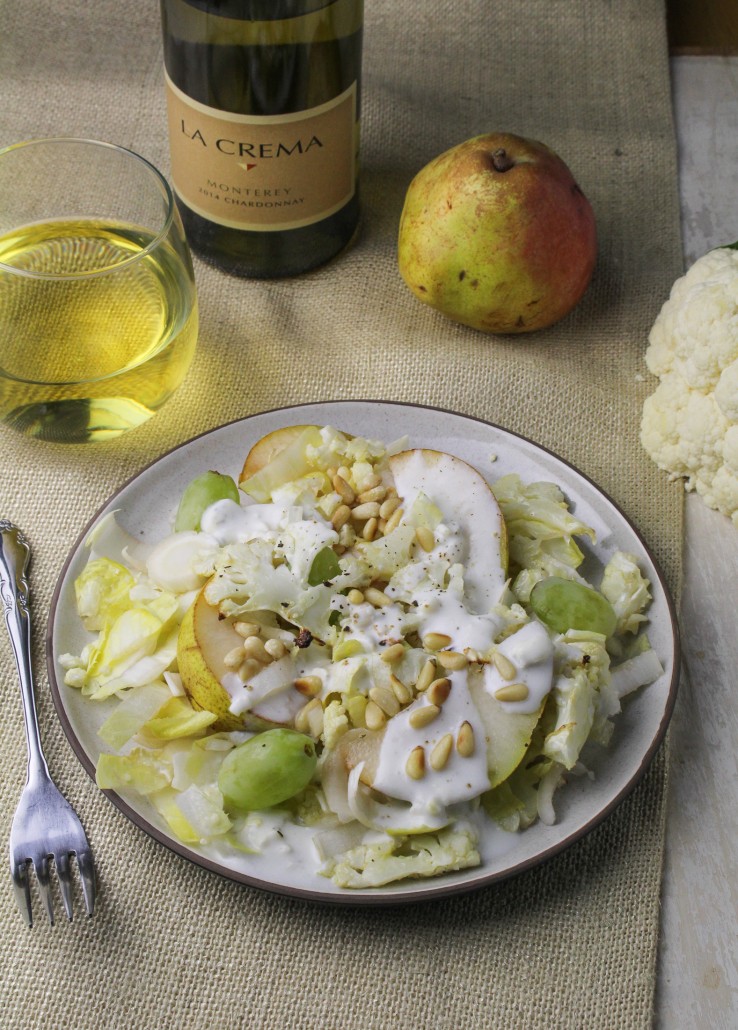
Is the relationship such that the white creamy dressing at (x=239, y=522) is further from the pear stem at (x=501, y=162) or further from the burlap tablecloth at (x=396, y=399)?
the pear stem at (x=501, y=162)

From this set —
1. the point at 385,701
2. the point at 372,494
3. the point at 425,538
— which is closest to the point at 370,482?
the point at 372,494

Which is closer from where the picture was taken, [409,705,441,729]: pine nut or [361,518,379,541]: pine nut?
[409,705,441,729]: pine nut

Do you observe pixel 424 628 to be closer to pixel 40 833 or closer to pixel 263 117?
pixel 40 833

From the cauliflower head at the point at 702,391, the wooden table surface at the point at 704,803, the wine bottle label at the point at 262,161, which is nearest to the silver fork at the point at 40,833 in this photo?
the wooden table surface at the point at 704,803

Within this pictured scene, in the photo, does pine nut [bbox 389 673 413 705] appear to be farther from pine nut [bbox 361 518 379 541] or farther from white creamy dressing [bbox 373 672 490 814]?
pine nut [bbox 361 518 379 541]

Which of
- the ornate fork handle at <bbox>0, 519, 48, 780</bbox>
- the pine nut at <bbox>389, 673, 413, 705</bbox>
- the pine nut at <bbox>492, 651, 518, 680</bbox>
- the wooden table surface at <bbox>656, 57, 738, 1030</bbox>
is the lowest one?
the wooden table surface at <bbox>656, 57, 738, 1030</bbox>

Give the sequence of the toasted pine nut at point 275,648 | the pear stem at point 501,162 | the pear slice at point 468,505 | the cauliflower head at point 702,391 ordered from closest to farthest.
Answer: the toasted pine nut at point 275,648 < the pear slice at point 468,505 < the cauliflower head at point 702,391 < the pear stem at point 501,162

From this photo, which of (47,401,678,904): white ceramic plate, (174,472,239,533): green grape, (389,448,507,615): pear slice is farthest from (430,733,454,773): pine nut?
(174,472,239,533): green grape
